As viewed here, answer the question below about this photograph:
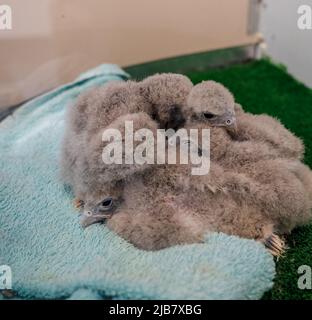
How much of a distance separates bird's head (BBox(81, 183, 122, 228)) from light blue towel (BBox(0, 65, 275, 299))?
0.02 m

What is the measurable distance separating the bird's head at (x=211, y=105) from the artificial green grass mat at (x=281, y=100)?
0.62ft

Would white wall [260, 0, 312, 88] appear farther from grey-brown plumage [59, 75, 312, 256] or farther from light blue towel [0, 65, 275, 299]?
light blue towel [0, 65, 275, 299]

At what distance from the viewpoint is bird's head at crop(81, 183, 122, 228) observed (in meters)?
0.91

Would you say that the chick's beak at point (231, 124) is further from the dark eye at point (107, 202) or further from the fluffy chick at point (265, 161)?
the dark eye at point (107, 202)

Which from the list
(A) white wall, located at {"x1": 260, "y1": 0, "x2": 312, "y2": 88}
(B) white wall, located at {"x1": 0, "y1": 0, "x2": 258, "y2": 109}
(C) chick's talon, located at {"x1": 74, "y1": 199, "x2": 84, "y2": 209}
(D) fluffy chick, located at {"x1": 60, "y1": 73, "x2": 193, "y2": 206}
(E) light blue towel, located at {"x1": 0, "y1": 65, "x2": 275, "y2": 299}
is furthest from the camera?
(A) white wall, located at {"x1": 260, "y1": 0, "x2": 312, "y2": 88}

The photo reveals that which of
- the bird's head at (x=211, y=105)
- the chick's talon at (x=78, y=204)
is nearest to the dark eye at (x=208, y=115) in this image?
the bird's head at (x=211, y=105)

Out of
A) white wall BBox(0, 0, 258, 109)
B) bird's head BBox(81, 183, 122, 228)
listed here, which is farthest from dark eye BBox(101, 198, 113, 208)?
white wall BBox(0, 0, 258, 109)

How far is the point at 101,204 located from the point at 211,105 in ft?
0.94

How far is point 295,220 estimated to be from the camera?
0.92 metres
